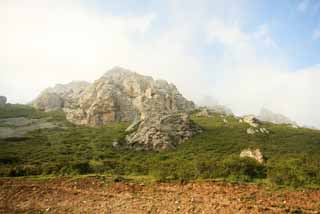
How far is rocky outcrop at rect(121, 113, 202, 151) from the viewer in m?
65.8

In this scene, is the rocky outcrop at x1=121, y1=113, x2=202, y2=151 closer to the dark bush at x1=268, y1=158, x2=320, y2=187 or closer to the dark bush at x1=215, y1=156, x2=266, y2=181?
the dark bush at x1=215, y1=156, x2=266, y2=181

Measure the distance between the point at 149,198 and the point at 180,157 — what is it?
31863 millimetres

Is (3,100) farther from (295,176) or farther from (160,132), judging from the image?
(295,176)

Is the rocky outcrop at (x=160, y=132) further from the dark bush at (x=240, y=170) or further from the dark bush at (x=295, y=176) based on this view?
the dark bush at (x=295, y=176)

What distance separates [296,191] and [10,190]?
14406 millimetres

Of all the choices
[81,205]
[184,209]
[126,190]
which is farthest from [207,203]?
[81,205]

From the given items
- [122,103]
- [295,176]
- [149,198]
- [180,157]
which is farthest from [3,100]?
[295,176]

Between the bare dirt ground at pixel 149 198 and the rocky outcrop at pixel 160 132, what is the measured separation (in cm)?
4759

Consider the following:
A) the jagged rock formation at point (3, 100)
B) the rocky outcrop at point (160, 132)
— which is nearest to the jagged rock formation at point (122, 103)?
the rocky outcrop at point (160, 132)

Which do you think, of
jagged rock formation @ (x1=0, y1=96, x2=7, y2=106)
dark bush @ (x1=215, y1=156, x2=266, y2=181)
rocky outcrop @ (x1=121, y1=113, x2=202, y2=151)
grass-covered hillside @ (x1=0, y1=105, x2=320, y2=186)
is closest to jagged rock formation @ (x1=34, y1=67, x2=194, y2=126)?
grass-covered hillside @ (x1=0, y1=105, x2=320, y2=186)

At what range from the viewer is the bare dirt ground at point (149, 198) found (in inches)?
501

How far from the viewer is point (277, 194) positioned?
14.6 m

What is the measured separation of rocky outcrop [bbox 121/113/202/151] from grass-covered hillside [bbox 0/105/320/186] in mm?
3061

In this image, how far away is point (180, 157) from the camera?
4566cm
